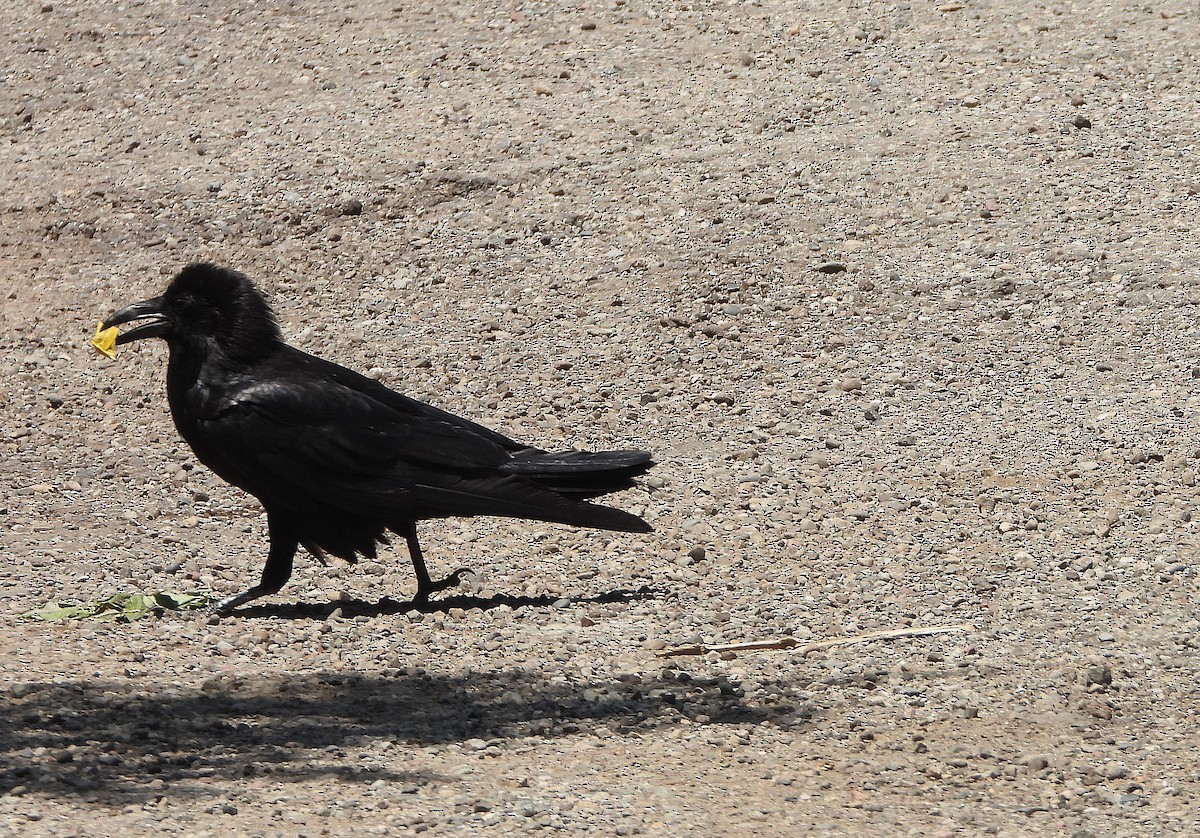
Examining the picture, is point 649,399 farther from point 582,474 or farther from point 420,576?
point 420,576

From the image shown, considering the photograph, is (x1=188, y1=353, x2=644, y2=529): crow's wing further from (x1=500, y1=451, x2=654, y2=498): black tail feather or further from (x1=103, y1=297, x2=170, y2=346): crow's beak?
(x1=103, y1=297, x2=170, y2=346): crow's beak

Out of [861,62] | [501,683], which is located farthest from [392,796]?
[861,62]

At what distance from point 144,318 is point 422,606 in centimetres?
183

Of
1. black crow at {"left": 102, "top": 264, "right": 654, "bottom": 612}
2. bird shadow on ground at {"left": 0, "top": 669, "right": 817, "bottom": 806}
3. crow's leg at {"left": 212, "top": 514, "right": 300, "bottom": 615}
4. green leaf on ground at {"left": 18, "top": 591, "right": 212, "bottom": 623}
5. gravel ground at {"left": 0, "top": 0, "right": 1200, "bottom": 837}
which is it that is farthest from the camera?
crow's leg at {"left": 212, "top": 514, "right": 300, "bottom": 615}

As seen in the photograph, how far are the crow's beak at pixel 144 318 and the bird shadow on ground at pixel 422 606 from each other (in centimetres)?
126

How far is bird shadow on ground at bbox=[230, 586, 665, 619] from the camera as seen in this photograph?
21.5 feet

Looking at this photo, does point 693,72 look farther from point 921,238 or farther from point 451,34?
point 921,238

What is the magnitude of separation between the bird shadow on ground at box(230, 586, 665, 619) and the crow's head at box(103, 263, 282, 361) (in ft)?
3.52

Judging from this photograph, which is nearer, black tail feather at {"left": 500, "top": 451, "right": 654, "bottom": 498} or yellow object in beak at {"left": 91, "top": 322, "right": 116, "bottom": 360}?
black tail feather at {"left": 500, "top": 451, "right": 654, "bottom": 498}

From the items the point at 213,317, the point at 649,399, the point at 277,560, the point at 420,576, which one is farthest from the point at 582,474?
the point at 649,399

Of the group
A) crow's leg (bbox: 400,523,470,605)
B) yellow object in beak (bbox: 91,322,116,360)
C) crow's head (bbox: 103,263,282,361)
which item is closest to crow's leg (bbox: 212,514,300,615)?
crow's leg (bbox: 400,523,470,605)

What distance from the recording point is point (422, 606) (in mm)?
6574

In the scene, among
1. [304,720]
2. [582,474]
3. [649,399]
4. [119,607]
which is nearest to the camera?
[304,720]

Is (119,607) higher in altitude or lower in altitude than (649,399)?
lower
